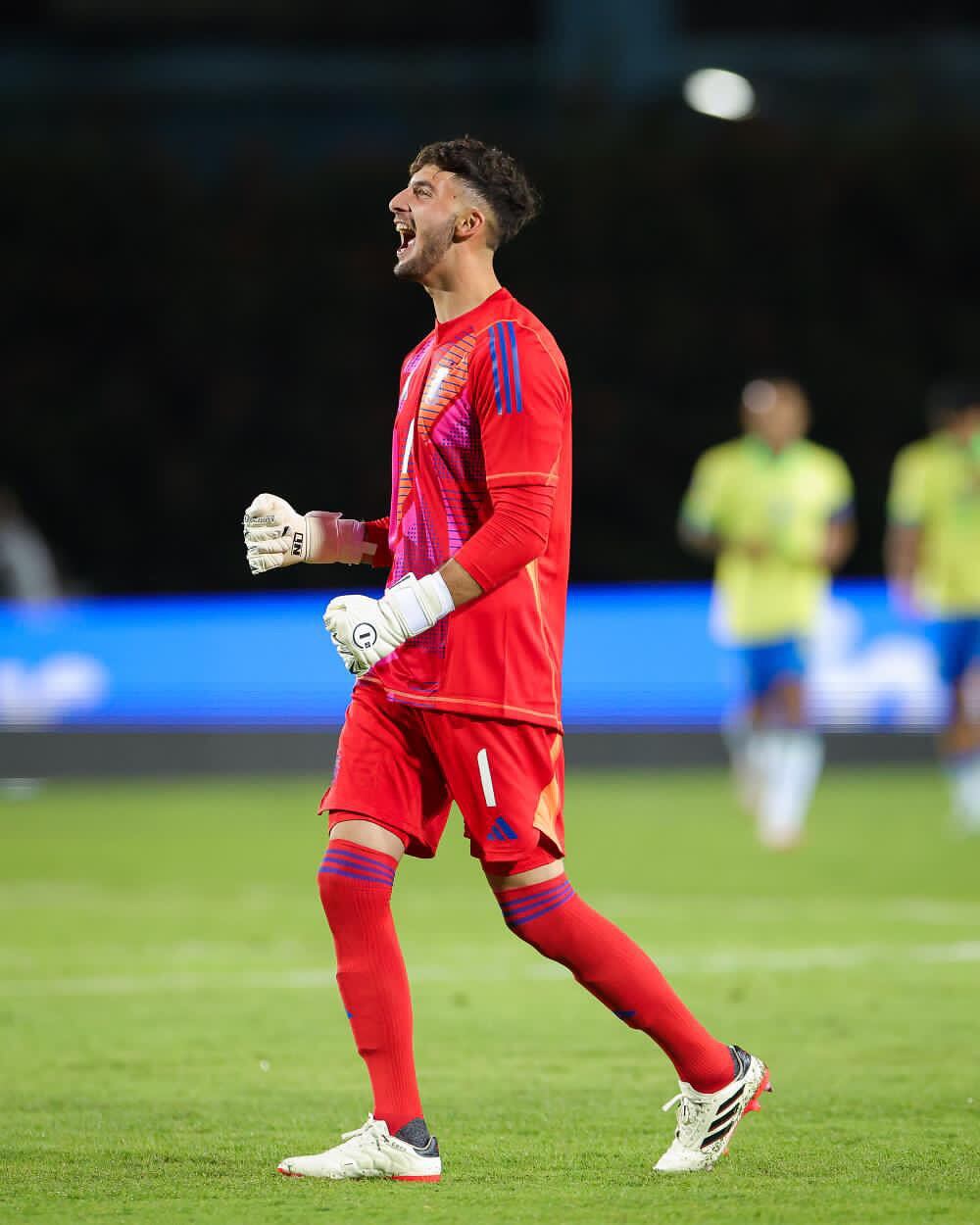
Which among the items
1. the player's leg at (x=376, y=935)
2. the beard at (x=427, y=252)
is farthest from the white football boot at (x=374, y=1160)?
the beard at (x=427, y=252)

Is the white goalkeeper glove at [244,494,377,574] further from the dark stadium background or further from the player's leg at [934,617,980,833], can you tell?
the dark stadium background

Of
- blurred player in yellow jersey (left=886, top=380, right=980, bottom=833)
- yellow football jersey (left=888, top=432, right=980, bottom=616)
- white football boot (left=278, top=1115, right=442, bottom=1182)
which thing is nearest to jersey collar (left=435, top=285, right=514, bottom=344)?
white football boot (left=278, top=1115, right=442, bottom=1182)

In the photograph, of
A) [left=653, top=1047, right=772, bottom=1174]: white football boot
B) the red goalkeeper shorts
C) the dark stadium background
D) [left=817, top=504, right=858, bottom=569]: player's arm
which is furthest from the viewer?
the dark stadium background

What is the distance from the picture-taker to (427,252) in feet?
17.5

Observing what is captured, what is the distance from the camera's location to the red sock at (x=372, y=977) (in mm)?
5105

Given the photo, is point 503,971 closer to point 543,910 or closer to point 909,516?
point 543,910

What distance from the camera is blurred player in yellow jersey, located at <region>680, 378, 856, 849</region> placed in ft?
43.8

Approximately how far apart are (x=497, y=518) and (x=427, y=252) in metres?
0.75

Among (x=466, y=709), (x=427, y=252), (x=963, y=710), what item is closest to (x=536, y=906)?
(x=466, y=709)

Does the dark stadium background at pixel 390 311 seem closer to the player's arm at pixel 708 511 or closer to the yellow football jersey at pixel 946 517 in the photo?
the yellow football jersey at pixel 946 517

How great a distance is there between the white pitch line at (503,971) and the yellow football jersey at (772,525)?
4581mm

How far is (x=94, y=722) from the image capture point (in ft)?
55.8

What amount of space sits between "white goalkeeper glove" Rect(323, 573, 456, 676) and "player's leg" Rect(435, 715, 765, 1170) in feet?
0.89

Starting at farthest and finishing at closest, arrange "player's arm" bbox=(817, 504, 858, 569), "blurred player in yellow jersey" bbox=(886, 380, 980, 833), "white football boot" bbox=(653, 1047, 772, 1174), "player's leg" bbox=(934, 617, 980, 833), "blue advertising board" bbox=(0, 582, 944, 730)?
"blue advertising board" bbox=(0, 582, 944, 730) < "blurred player in yellow jersey" bbox=(886, 380, 980, 833) < "player's leg" bbox=(934, 617, 980, 833) < "player's arm" bbox=(817, 504, 858, 569) < "white football boot" bbox=(653, 1047, 772, 1174)
